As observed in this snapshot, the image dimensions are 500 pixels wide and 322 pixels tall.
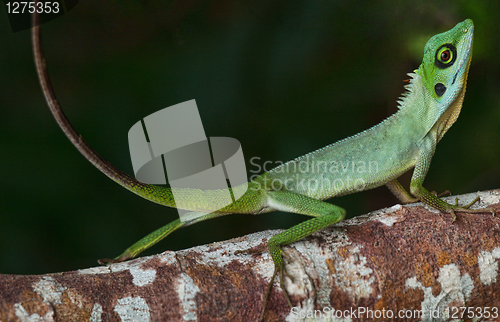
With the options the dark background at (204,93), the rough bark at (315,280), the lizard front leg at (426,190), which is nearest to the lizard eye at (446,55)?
the lizard front leg at (426,190)

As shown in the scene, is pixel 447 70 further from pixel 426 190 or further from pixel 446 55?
pixel 426 190

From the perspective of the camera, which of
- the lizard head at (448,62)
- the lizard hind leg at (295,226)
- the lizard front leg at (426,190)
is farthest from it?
the lizard head at (448,62)

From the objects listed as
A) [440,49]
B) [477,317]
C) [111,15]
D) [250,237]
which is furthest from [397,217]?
[111,15]

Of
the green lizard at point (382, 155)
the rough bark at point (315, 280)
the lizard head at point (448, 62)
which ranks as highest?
the lizard head at point (448, 62)

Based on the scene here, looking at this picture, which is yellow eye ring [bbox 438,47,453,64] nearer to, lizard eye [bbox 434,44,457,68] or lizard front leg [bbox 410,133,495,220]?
lizard eye [bbox 434,44,457,68]

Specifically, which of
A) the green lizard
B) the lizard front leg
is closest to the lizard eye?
the green lizard

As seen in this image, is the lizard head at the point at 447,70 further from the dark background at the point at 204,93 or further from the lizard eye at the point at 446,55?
the dark background at the point at 204,93

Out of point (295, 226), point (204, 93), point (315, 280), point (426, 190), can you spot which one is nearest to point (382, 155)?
point (426, 190)

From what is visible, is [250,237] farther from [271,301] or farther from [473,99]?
[473,99]
